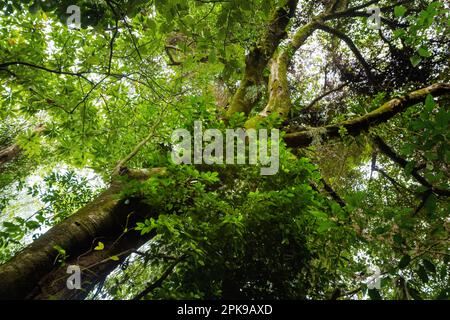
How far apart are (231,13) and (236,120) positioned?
148cm

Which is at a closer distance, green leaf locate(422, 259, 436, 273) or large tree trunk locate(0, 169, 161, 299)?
green leaf locate(422, 259, 436, 273)

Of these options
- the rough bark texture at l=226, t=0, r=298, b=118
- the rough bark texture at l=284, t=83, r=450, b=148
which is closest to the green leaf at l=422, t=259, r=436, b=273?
the rough bark texture at l=284, t=83, r=450, b=148

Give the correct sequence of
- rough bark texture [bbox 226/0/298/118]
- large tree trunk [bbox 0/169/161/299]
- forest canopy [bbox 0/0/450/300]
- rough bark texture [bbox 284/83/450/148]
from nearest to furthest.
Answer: forest canopy [bbox 0/0/450/300], large tree trunk [bbox 0/169/161/299], rough bark texture [bbox 284/83/450/148], rough bark texture [bbox 226/0/298/118]

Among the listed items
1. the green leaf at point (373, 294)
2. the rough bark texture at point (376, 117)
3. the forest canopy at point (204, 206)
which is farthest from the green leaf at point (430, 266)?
the rough bark texture at point (376, 117)

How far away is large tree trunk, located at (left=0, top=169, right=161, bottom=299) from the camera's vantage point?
2514 mm

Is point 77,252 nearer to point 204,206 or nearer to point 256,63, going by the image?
point 204,206

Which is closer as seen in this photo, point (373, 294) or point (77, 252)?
point (373, 294)

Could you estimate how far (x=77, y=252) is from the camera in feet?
9.77

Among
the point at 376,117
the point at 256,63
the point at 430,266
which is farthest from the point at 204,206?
the point at 256,63

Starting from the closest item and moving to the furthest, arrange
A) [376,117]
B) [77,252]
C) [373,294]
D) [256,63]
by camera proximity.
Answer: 1. [373,294]
2. [77,252]
3. [376,117]
4. [256,63]

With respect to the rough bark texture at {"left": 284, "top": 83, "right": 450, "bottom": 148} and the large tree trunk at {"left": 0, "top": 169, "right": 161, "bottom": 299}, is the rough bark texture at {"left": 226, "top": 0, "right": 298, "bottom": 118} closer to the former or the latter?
the rough bark texture at {"left": 284, "top": 83, "right": 450, "bottom": 148}

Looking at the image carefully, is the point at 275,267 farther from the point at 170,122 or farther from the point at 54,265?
the point at 170,122

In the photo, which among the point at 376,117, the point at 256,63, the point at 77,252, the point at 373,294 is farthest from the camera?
the point at 256,63

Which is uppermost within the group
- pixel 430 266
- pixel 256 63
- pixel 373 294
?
pixel 256 63
